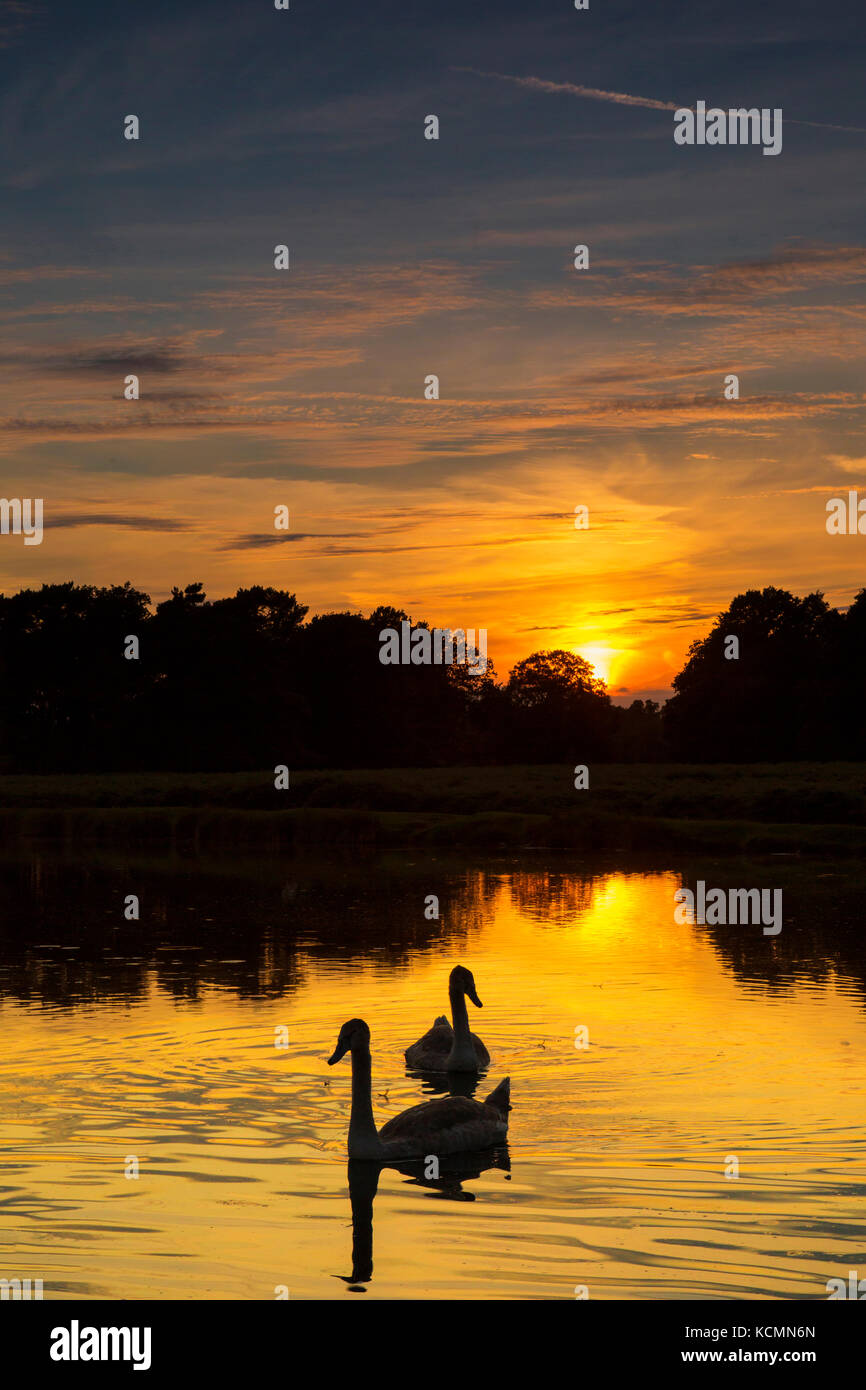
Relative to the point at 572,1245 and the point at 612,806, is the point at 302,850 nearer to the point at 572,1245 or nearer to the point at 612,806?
the point at 612,806

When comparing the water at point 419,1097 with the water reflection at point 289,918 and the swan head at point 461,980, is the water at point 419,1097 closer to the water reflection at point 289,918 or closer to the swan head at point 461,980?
the water reflection at point 289,918

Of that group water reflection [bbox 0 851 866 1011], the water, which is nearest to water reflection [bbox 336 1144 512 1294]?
the water

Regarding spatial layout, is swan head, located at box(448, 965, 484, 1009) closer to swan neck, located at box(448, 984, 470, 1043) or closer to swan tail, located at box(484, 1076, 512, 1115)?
swan neck, located at box(448, 984, 470, 1043)

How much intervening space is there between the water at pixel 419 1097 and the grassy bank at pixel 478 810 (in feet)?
56.9

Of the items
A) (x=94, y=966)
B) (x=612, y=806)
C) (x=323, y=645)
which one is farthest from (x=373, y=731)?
(x=94, y=966)

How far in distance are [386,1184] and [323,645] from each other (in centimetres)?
9784

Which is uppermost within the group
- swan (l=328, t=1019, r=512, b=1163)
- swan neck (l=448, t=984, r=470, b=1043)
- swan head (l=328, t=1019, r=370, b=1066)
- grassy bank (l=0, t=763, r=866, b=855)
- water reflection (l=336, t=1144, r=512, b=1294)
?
grassy bank (l=0, t=763, r=866, b=855)

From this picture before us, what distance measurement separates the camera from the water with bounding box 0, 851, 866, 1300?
1004cm

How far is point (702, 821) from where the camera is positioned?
158 ft

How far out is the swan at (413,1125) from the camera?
1253 cm

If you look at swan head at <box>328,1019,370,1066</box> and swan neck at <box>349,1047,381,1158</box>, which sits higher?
swan head at <box>328,1019,370,1066</box>

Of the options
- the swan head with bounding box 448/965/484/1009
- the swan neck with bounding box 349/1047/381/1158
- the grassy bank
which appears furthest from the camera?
the grassy bank

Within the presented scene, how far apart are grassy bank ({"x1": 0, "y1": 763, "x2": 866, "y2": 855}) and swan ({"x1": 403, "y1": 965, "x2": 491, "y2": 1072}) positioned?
2765 cm

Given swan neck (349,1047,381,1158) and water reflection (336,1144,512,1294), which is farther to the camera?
swan neck (349,1047,381,1158)
